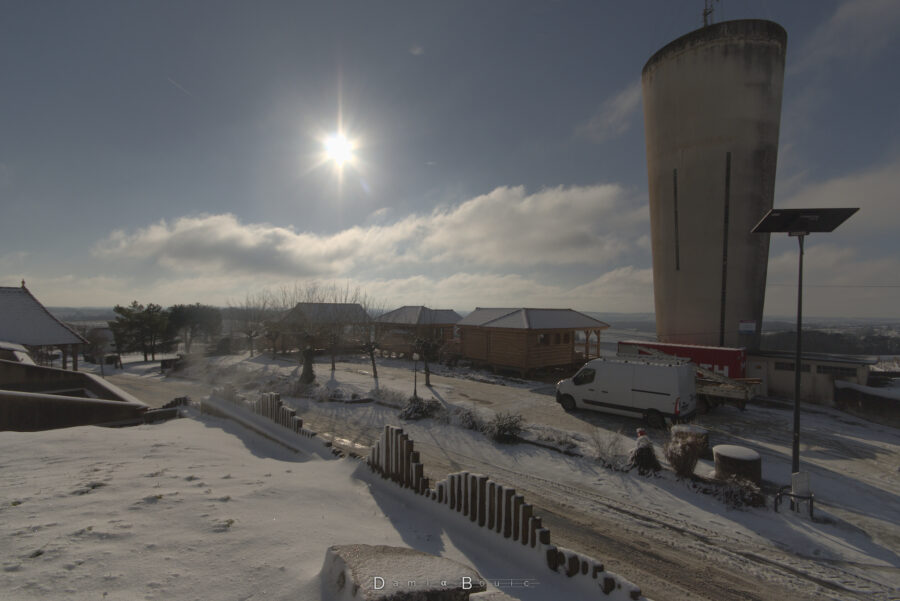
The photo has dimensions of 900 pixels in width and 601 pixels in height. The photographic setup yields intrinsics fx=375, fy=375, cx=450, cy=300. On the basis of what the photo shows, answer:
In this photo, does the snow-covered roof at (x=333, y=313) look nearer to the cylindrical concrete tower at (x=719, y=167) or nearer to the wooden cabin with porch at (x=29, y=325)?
the wooden cabin with porch at (x=29, y=325)

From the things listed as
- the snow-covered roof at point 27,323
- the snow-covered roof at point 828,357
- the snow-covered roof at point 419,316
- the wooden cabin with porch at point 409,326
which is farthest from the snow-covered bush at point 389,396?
the snow-covered roof at point 27,323

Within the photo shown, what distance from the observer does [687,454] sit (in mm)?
8531

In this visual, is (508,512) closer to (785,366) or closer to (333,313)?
(785,366)

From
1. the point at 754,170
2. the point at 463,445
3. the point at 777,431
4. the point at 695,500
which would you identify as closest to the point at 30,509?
the point at 463,445

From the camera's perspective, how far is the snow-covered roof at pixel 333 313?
107 ft

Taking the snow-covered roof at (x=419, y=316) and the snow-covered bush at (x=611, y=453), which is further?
the snow-covered roof at (x=419, y=316)

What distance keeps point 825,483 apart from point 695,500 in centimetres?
391

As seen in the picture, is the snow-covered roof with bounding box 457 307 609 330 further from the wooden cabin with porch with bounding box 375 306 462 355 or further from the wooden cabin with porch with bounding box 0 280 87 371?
the wooden cabin with porch with bounding box 0 280 87 371

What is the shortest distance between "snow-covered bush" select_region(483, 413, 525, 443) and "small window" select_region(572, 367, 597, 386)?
12.9ft

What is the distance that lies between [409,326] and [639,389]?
23703 millimetres

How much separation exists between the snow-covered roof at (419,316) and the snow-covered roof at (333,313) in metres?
2.85

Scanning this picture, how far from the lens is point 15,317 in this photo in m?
23.7

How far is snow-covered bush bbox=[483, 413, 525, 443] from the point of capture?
1124 centimetres

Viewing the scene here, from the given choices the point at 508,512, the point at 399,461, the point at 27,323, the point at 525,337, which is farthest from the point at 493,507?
the point at 27,323
